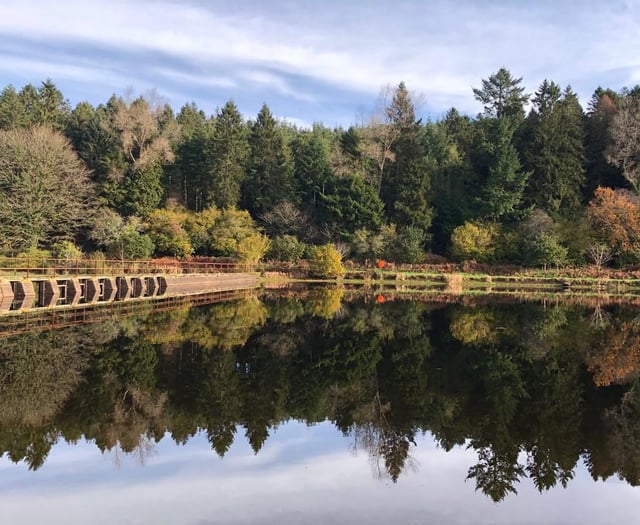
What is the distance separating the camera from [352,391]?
10.6 meters

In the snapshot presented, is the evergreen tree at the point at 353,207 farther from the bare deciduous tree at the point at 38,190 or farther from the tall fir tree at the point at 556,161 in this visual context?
the bare deciduous tree at the point at 38,190

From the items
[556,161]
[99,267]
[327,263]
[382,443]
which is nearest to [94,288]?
[99,267]

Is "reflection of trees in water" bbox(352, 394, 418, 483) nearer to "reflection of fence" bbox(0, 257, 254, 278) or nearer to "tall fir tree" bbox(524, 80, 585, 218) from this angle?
"reflection of fence" bbox(0, 257, 254, 278)

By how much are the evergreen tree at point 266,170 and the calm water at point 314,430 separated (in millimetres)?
41443

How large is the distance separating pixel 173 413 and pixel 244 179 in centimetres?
5108

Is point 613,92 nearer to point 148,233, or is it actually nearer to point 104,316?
point 148,233

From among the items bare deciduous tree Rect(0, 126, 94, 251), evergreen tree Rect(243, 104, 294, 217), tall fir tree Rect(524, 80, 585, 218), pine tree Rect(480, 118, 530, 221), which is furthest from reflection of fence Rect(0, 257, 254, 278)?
tall fir tree Rect(524, 80, 585, 218)

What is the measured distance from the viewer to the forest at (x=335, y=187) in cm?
4625

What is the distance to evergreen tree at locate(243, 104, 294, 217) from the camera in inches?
2233

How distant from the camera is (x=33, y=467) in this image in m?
6.80

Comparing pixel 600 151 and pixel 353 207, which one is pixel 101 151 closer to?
pixel 353 207

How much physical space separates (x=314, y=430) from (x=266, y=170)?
169 feet

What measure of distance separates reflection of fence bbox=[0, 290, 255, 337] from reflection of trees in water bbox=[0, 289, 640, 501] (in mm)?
1476

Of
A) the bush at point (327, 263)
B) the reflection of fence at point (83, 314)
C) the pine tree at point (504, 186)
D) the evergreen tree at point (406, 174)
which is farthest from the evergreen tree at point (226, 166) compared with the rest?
the reflection of fence at point (83, 314)
